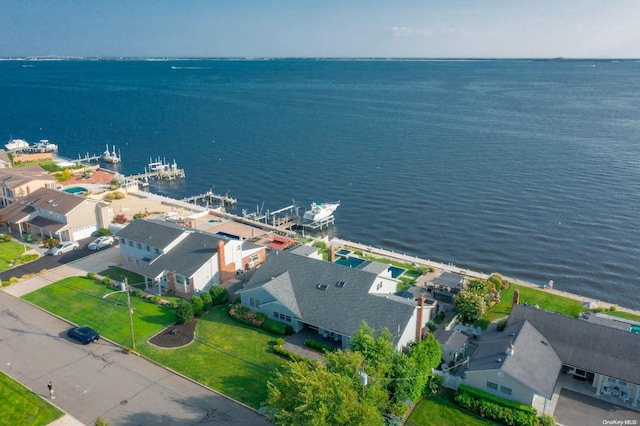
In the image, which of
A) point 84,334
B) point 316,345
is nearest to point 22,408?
point 84,334

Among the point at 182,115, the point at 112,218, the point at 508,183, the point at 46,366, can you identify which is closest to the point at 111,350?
the point at 46,366

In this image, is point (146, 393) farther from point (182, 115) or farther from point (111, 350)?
point (182, 115)

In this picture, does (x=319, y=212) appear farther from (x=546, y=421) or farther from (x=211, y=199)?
(x=546, y=421)

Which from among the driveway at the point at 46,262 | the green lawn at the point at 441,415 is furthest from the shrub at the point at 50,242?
the green lawn at the point at 441,415

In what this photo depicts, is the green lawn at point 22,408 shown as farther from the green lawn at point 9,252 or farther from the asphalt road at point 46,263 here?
the green lawn at point 9,252

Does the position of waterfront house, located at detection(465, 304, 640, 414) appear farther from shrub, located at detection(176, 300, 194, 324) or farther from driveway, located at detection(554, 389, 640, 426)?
shrub, located at detection(176, 300, 194, 324)
